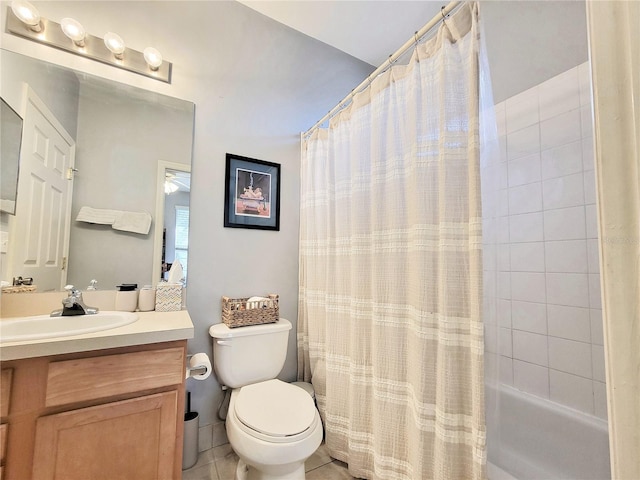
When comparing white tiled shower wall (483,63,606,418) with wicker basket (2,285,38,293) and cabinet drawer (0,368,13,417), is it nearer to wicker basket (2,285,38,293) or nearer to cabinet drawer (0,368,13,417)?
cabinet drawer (0,368,13,417)

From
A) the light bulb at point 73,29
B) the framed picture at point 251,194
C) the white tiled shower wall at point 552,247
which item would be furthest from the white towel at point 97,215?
the white tiled shower wall at point 552,247

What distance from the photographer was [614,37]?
13.7 inches

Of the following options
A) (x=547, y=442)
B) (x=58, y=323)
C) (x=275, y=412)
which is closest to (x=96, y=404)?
(x=58, y=323)

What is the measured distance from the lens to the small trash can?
1402mm

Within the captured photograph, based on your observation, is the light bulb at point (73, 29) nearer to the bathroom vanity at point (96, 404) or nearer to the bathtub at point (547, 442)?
the bathroom vanity at point (96, 404)

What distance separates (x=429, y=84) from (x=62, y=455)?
1.78m

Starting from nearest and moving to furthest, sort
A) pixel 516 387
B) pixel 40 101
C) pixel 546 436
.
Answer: pixel 40 101 → pixel 546 436 → pixel 516 387

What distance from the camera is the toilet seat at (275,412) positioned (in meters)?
1.11

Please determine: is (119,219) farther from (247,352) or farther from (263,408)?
(263,408)

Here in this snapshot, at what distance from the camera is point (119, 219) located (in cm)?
141

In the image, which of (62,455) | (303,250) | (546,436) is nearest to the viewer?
(62,455)

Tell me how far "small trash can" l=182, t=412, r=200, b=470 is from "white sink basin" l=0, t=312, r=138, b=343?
675 mm

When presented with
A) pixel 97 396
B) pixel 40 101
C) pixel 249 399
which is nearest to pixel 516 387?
pixel 249 399

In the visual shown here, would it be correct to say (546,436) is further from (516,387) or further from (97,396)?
(97,396)
